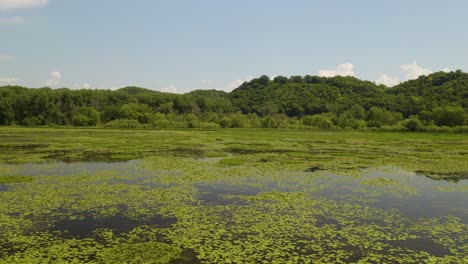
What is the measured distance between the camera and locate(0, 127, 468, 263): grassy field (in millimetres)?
10852

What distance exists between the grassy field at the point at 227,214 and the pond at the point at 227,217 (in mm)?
41

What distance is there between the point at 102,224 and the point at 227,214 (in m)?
4.68

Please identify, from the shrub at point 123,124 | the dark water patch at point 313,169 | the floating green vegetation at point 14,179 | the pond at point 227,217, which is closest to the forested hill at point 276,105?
the shrub at point 123,124

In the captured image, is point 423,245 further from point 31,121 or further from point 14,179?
point 31,121

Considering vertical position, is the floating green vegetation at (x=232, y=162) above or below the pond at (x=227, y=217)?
above

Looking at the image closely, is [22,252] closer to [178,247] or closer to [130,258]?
[130,258]

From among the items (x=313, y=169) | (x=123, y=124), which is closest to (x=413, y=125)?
(x=123, y=124)

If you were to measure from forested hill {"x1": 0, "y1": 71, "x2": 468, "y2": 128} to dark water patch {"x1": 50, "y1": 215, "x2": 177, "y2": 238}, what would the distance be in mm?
100390

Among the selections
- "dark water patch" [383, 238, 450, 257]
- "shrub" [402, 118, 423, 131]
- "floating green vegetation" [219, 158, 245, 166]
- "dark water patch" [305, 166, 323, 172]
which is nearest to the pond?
"dark water patch" [383, 238, 450, 257]

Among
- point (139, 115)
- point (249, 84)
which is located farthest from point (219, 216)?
point (249, 84)

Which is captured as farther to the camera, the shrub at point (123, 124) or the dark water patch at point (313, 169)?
the shrub at point (123, 124)

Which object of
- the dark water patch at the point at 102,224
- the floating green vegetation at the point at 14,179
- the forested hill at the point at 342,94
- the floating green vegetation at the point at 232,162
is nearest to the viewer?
the dark water patch at the point at 102,224

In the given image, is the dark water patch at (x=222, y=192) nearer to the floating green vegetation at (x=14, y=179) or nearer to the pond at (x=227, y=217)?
the pond at (x=227, y=217)

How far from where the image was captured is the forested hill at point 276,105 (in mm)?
111875
